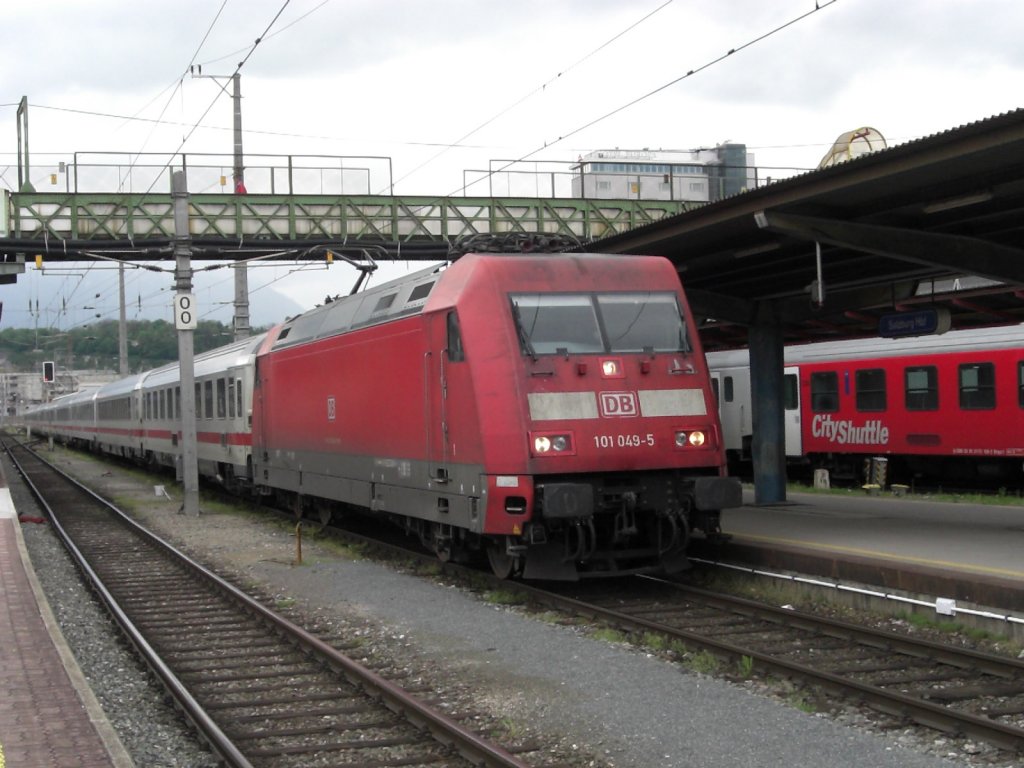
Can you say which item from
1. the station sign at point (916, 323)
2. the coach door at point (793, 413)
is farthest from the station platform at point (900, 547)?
the coach door at point (793, 413)

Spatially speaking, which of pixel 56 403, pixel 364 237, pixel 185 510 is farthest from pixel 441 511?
pixel 56 403

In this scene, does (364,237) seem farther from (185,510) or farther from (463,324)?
(463,324)

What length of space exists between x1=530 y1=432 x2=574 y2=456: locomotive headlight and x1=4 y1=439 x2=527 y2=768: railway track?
2.61m

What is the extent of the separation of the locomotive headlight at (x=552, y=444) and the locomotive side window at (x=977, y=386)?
40.6 ft

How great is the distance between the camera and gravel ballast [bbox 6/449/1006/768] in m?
6.52

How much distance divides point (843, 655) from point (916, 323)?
26.0 ft

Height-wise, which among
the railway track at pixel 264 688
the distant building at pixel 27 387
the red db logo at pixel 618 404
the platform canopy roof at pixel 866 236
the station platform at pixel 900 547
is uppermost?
the distant building at pixel 27 387

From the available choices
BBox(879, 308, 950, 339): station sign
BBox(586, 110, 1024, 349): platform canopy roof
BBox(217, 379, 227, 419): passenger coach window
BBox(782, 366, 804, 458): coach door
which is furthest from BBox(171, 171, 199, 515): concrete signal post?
BBox(879, 308, 950, 339): station sign

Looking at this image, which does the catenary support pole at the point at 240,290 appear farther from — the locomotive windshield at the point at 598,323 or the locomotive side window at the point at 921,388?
the locomotive windshield at the point at 598,323

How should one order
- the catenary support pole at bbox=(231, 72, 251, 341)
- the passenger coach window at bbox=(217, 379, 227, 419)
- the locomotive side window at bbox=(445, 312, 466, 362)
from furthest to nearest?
1. the catenary support pole at bbox=(231, 72, 251, 341)
2. the passenger coach window at bbox=(217, 379, 227, 419)
3. the locomotive side window at bbox=(445, 312, 466, 362)

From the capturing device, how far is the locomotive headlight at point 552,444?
424 inches

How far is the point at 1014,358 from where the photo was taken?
2009cm

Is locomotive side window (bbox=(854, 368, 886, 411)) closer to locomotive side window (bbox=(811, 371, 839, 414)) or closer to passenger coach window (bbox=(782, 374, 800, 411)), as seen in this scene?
locomotive side window (bbox=(811, 371, 839, 414))

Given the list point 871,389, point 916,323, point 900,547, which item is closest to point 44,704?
point 900,547
